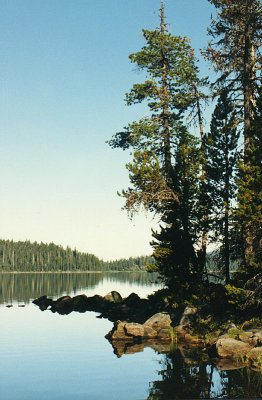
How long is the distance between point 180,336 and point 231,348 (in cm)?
480

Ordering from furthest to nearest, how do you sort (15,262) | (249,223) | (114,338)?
(15,262)
(114,338)
(249,223)

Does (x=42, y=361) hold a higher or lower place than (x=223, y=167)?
lower

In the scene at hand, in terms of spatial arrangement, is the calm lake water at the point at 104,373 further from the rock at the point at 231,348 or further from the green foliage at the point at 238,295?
the green foliage at the point at 238,295

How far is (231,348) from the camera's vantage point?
635 inches

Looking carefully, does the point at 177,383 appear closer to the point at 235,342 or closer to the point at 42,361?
the point at 235,342

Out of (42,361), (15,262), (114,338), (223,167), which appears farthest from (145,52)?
(15,262)

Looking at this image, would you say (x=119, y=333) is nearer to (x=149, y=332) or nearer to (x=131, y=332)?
(x=131, y=332)

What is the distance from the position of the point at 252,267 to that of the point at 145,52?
17.6 m

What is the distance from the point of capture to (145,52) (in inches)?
1141

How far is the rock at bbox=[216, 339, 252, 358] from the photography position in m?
16.0

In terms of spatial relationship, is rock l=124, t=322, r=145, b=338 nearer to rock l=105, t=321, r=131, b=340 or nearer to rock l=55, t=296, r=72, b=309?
rock l=105, t=321, r=131, b=340

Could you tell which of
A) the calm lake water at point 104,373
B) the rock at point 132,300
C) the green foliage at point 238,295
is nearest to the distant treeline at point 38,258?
the rock at point 132,300

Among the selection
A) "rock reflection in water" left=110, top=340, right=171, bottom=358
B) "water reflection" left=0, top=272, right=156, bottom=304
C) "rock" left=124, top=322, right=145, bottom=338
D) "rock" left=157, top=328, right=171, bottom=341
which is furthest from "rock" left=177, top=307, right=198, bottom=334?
"water reflection" left=0, top=272, right=156, bottom=304

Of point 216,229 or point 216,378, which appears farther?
point 216,229
